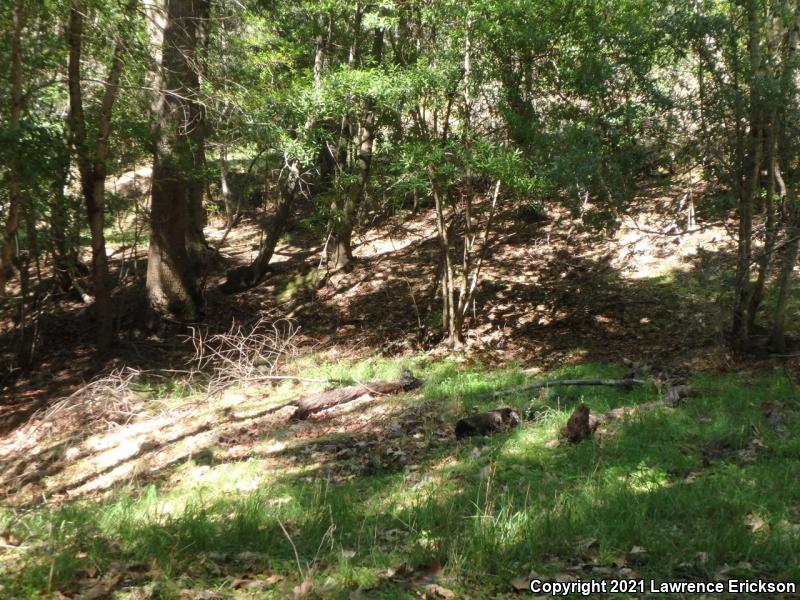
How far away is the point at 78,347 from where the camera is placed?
13.8 meters

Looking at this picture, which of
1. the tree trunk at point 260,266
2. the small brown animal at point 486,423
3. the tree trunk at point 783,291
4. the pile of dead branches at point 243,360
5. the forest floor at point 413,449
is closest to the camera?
the forest floor at point 413,449

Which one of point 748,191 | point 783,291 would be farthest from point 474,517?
point 748,191

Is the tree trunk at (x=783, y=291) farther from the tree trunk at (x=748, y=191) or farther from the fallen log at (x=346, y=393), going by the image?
the fallen log at (x=346, y=393)

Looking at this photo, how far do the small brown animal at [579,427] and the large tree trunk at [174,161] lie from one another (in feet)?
24.0

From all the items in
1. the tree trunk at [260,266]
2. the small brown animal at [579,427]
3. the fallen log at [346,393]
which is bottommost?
the fallen log at [346,393]

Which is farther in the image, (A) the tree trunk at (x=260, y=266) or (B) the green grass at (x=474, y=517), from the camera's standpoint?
(A) the tree trunk at (x=260, y=266)

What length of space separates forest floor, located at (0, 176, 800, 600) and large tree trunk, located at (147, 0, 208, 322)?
79cm

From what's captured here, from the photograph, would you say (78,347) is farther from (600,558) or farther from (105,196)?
(600,558)

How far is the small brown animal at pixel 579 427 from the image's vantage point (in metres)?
6.48

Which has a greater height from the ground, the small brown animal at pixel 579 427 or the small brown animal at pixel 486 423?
the small brown animal at pixel 579 427

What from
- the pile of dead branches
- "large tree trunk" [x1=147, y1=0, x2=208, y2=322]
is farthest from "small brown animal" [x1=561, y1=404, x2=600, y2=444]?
"large tree trunk" [x1=147, y1=0, x2=208, y2=322]

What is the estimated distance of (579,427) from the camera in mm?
6504

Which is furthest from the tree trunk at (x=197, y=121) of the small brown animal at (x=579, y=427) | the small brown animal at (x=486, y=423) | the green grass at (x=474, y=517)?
the small brown animal at (x=579, y=427)

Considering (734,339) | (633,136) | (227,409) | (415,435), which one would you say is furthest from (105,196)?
(734,339)
